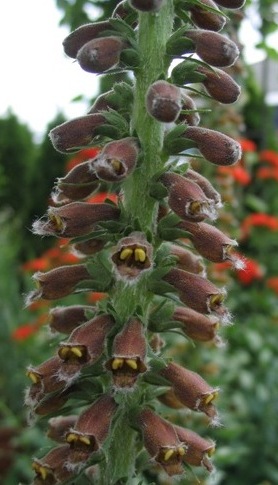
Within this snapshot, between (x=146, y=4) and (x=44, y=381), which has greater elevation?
(x=146, y=4)

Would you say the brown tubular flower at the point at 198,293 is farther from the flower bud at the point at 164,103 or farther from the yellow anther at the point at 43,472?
the yellow anther at the point at 43,472

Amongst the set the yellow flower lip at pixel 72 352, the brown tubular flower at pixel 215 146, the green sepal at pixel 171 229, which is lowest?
the yellow flower lip at pixel 72 352

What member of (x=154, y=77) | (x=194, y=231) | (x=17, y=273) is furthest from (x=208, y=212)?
(x=17, y=273)

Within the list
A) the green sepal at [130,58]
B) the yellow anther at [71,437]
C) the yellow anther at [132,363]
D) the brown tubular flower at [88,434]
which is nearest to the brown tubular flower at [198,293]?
the yellow anther at [132,363]

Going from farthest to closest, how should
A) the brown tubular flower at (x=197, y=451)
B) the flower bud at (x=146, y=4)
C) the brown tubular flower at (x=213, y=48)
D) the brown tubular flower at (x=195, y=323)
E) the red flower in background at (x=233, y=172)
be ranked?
the red flower in background at (x=233, y=172) → the brown tubular flower at (x=195, y=323) → the brown tubular flower at (x=197, y=451) → the brown tubular flower at (x=213, y=48) → the flower bud at (x=146, y=4)

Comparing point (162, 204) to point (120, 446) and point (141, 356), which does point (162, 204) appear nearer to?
point (141, 356)

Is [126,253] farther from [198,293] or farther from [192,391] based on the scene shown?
[192,391]

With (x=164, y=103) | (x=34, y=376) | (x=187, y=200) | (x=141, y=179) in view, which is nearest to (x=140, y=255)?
(x=187, y=200)
